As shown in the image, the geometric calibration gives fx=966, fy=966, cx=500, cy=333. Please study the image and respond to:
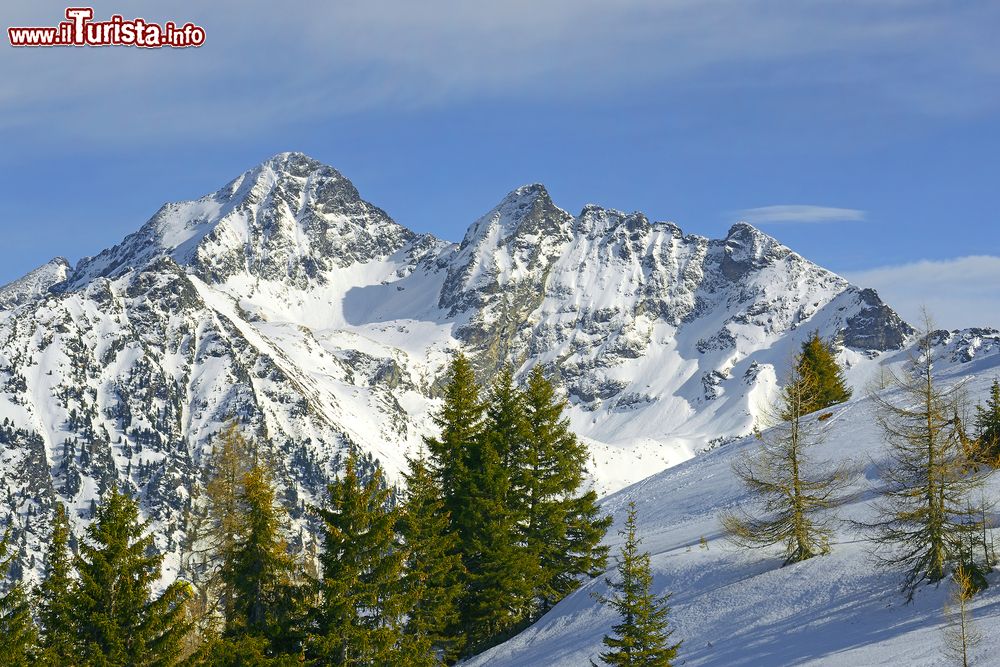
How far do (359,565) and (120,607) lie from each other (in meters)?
5.83

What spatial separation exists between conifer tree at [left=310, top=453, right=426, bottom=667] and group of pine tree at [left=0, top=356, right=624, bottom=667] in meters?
0.04

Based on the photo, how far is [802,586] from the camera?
28.1 meters

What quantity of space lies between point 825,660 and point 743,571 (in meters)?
7.28

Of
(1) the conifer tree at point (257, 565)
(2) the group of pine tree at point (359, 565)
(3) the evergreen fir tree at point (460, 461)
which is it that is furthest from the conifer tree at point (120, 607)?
(3) the evergreen fir tree at point (460, 461)

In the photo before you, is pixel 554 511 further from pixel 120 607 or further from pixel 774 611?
pixel 120 607

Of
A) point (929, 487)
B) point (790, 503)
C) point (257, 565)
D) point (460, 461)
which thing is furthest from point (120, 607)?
point (929, 487)

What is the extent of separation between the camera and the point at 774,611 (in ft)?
89.7

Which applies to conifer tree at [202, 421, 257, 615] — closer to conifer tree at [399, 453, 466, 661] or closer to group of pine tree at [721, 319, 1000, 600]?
conifer tree at [399, 453, 466, 661]

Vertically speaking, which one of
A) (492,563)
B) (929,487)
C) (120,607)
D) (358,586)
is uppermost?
(120,607)

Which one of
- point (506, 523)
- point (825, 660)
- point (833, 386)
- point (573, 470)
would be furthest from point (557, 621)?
point (833, 386)

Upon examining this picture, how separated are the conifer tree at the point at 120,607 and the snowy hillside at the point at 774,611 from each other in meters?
11.2

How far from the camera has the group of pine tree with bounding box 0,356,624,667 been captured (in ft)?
74.8

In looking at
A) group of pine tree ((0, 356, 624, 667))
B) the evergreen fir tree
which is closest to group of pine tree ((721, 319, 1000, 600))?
group of pine tree ((0, 356, 624, 667))

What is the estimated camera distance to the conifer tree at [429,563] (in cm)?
2966
